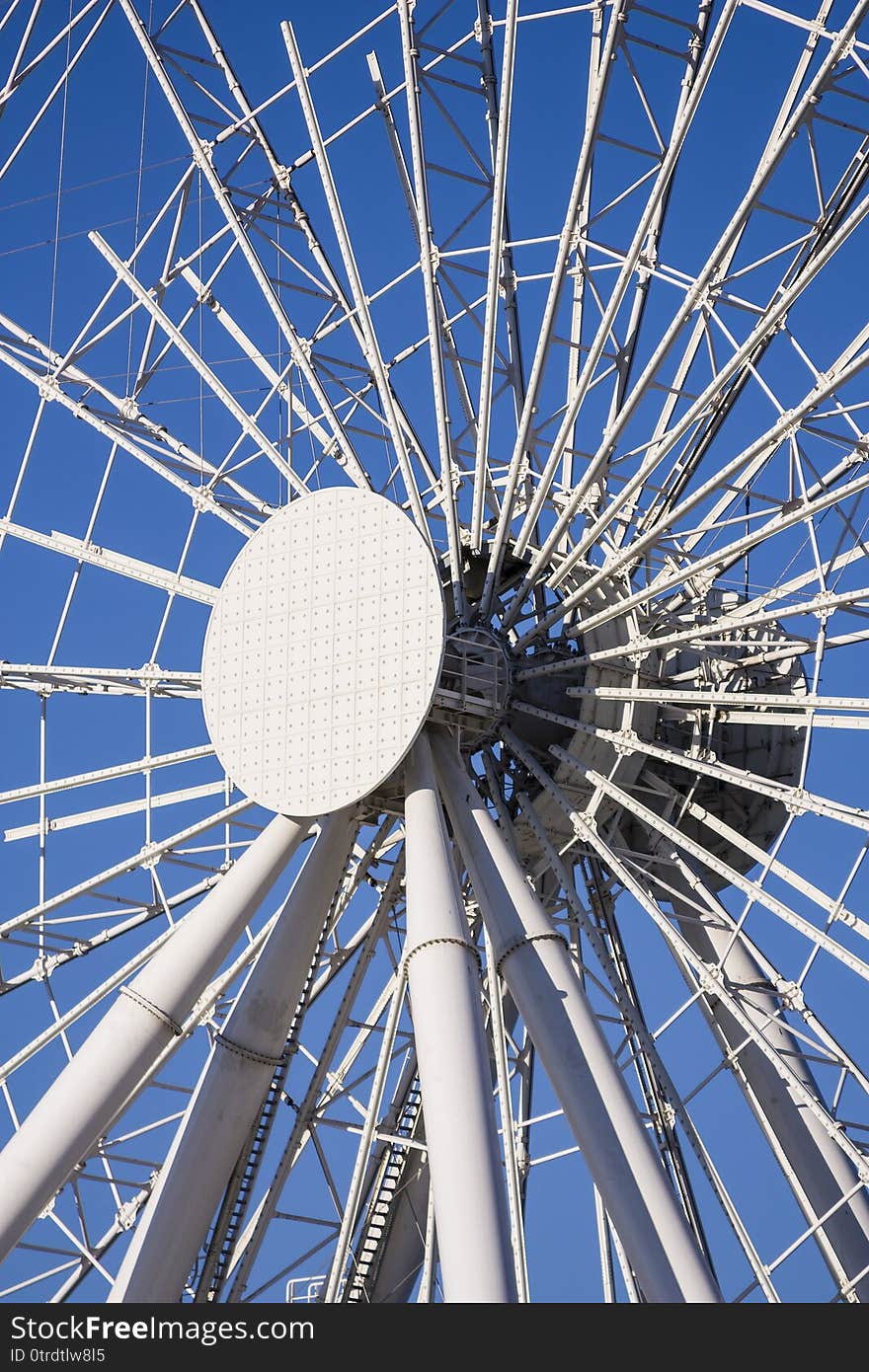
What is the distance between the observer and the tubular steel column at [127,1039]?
94.3ft

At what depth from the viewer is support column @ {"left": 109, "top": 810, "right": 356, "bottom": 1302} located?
30.8 meters

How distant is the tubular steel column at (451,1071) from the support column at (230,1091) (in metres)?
2.50

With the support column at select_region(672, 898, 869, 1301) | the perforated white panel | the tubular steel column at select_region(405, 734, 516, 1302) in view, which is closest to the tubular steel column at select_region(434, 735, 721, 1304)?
the tubular steel column at select_region(405, 734, 516, 1302)

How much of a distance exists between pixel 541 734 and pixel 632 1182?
31.7ft

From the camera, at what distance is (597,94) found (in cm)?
3266

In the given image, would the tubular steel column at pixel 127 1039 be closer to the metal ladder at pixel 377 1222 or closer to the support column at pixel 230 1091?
the support column at pixel 230 1091

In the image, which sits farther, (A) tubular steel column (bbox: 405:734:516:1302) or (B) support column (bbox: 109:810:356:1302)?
(B) support column (bbox: 109:810:356:1302)

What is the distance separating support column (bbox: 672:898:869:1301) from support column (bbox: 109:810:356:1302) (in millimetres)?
6259

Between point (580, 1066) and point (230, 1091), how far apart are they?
238 inches

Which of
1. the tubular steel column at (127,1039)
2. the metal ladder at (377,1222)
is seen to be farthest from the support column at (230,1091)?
the metal ladder at (377,1222)

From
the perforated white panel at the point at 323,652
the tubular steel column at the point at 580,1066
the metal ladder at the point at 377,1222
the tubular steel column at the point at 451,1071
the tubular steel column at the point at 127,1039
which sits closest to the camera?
the tubular steel column at the point at 451,1071

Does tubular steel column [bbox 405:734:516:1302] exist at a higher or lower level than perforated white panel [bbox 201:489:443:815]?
lower

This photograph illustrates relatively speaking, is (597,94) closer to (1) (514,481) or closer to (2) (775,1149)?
(1) (514,481)

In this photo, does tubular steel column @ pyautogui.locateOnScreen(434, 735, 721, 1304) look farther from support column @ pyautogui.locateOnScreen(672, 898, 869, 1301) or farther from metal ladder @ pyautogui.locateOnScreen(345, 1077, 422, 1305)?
metal ladder @ pyautogui.locateOnScreen(345, 1077, 422, 1305)
